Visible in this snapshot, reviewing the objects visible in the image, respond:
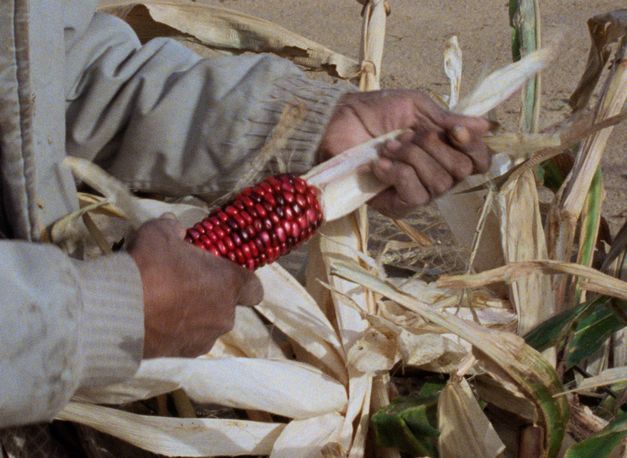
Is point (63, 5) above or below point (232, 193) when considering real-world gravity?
above

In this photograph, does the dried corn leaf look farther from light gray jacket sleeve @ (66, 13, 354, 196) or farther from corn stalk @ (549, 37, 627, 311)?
corn stalk @ (549, 37, 627, 311)

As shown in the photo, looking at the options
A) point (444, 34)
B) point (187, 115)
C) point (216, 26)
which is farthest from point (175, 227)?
point (444, 34)

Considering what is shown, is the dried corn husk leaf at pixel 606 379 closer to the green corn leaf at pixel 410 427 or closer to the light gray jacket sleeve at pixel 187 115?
the green corn leaf at pixel 410 427

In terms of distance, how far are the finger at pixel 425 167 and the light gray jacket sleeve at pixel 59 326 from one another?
0.49 meters

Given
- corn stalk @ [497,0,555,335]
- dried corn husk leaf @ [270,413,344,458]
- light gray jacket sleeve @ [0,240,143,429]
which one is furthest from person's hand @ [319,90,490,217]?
light gray jacket sleeve @ [0,240,143,429]

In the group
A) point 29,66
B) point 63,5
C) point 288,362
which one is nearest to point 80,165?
point 29,66

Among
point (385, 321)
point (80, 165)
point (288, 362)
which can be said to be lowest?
point (288, 362)

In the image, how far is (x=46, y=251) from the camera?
1.04 m

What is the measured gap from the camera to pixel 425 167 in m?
1.42

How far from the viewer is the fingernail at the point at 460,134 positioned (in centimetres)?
140

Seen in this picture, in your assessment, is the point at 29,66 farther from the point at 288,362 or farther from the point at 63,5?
the point at 288,362

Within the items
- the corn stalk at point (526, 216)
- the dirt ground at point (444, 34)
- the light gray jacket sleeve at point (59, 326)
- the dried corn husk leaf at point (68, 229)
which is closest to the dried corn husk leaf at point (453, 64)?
the corn stalk at point (526, 216)

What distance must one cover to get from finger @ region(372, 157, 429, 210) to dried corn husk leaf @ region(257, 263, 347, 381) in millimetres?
216

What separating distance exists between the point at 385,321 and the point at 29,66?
594 mm
